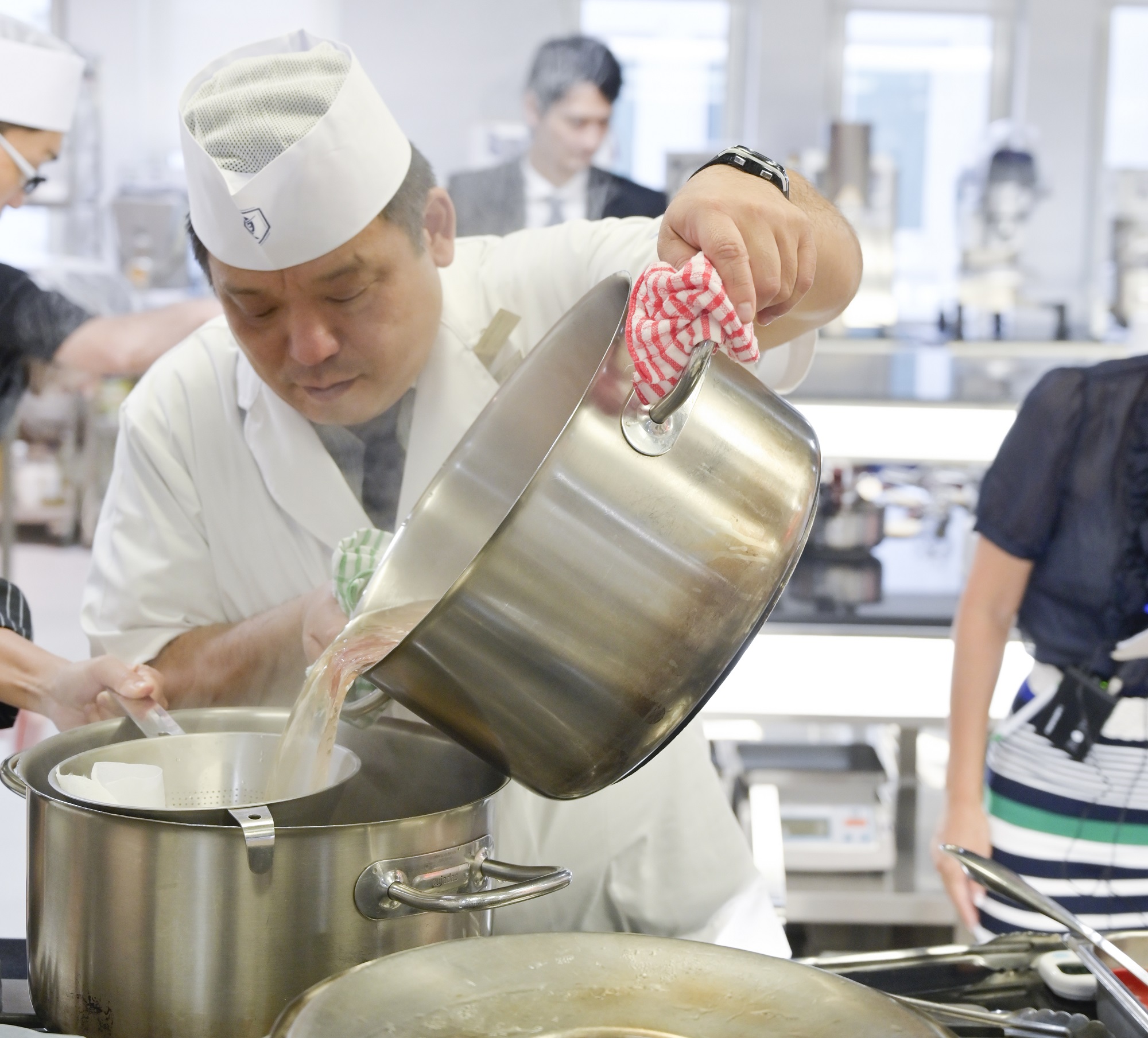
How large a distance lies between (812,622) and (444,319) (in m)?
1.53

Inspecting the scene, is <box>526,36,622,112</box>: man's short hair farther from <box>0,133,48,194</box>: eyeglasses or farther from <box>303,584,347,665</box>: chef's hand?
<box>303,584,347,665</box>: chef's hand

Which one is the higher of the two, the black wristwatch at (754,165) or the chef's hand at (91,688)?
the black wristwatch at (754,165)

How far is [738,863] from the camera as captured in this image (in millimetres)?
1268

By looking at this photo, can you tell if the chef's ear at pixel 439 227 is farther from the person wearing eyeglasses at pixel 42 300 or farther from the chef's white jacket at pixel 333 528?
the person wearing eyeglasses at pixel 42 300

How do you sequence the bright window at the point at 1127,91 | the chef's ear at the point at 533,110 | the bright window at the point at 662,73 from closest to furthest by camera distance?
the chef's ear at the point at 533,110 < the bright window at the point at 662,73 < the bright window at the point at 1127,91

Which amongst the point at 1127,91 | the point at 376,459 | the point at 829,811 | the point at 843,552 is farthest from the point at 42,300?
the point at 1127,91

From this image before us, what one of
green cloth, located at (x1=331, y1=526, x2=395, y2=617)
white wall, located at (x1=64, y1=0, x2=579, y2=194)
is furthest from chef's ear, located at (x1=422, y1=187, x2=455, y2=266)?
white wall, located at (x1=64, y1=0, x2=579, y2=194)

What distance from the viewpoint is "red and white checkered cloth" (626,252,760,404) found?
0.67 meters

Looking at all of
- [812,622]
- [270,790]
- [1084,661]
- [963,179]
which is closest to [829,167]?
[963,179]

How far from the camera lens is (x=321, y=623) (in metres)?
1.01

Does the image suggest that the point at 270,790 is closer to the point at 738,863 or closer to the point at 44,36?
the point at 738,863

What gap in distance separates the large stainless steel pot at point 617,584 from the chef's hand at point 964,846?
124cm

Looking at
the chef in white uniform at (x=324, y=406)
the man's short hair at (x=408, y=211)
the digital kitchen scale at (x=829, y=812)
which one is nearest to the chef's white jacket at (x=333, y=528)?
the chef in white uniform at (x=324, y=406)

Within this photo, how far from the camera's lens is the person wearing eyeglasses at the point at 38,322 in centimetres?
118
